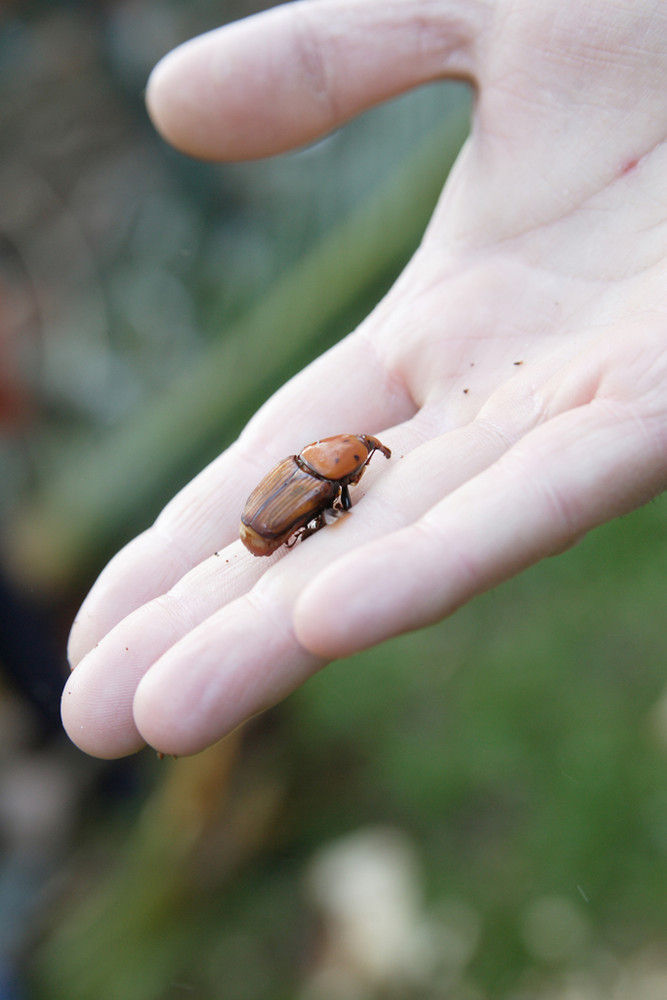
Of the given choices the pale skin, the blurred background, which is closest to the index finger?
the pale skin

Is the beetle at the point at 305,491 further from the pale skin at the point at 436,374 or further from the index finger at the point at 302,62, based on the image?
the index finger at the point at 302,62

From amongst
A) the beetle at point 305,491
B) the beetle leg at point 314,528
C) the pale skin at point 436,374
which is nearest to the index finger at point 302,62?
the pale skin at point 436,374

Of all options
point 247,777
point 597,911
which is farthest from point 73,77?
point 597,911

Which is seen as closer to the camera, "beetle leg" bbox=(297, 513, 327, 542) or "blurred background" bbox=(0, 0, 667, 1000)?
"beetle leg" bbox=(297, 513, 327, 542)

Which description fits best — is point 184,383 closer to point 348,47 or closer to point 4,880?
point 348,47

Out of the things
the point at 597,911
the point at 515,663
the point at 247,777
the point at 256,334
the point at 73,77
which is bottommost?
the point at 597,911

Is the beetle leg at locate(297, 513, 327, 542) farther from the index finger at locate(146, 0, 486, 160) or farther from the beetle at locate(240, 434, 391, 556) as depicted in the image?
the index finger at locate(146, 0, 486, 160)
